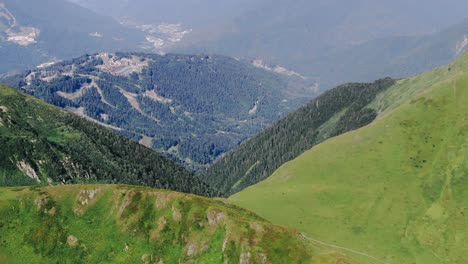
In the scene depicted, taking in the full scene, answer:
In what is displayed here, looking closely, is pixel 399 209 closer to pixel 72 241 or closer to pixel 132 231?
pixel 132 231

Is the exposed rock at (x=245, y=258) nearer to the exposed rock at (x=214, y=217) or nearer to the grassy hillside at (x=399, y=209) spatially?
the exposed rock at (x=214, y=217)

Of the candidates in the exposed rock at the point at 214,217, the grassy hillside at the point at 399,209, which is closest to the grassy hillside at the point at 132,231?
the exposed rock at the point at 214,217

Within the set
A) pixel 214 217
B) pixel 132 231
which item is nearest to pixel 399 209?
pixel 214 217

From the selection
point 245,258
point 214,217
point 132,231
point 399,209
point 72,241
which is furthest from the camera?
point 399,209

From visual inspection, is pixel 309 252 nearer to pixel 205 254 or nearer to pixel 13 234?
pixel 205 254

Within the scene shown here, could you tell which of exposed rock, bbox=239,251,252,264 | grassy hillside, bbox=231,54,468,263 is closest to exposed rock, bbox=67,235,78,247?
exposed rock, bbox=239,251,252,264

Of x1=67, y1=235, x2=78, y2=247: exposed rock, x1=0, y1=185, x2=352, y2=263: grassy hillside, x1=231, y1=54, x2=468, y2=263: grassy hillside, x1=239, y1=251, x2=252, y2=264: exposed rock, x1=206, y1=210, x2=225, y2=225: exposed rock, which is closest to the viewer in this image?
x1=239, y1=251, x2=252, y2=264: exposed rock

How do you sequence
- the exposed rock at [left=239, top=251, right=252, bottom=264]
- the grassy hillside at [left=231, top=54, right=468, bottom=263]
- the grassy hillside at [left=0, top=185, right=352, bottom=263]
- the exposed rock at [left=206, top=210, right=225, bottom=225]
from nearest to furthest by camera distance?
the exposed rock at [left=239, top=251, right=252, bottom=264], the grassy hillside at [left=0, top=185, right=352, bottom=263], the exposed rock at [left=206, top=210, right=225, bottom=225], the grassy hillside at [left=231, top=54, right=468, bottom=263]

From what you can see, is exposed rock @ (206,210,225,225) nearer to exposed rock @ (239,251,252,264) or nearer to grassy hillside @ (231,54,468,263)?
exposed rock @ (239,251,252,264)
